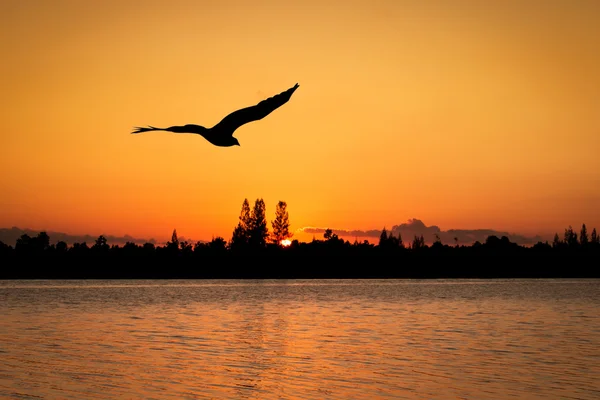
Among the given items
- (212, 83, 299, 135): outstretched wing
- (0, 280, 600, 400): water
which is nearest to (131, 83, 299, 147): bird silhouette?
(212, 83, 299, 135): outstretched wing

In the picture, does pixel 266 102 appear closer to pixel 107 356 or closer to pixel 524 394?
pixel 524 394

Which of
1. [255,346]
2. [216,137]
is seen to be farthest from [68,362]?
[216,137]

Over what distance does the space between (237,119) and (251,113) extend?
→ 0.36 meters

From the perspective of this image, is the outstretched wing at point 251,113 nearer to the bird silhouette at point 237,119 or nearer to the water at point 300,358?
the bird silhouette at point 237,119

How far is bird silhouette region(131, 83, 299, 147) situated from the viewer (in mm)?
14086

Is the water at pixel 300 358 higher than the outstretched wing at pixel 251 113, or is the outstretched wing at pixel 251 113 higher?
the outstretched wing at pixel 251 113

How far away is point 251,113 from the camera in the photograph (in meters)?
14.5

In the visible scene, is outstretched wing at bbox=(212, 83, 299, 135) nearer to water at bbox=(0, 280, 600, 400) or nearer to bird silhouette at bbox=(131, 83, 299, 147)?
bird silhouette at bbox=(131, 83, 299, 147)

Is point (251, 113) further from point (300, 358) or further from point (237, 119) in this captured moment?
point (300, 358)

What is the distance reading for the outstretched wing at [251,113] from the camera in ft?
46.5

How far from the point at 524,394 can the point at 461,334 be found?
24732 millimetres

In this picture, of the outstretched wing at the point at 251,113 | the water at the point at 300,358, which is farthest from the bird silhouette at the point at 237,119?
the water at the point at 300,358

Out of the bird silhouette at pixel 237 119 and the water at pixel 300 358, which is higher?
the bird silhouette at pixel 237 119

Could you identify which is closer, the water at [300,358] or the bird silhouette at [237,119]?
the bird silhouette at [237,119]
